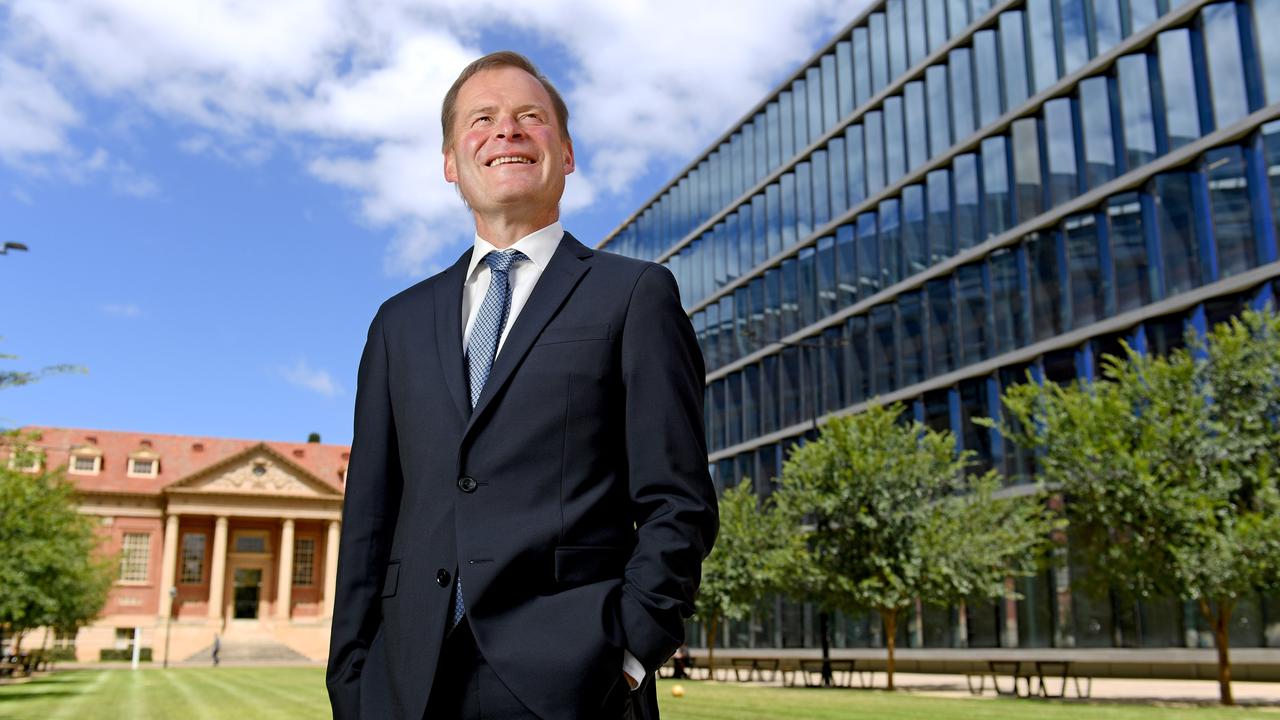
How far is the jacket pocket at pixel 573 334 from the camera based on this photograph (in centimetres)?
288

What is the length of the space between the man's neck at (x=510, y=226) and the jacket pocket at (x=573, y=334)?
1.29 ft

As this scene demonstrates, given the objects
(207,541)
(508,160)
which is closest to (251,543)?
(207,541)

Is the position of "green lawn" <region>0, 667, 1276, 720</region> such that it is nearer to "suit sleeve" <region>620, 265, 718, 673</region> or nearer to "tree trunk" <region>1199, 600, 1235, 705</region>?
"tree trunk" <region>1199, 600, 1235, 705</region>

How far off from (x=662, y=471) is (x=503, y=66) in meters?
1.30

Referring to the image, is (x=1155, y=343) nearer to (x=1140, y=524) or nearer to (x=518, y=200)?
(x=1140, y=524)

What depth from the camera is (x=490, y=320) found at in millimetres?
3002

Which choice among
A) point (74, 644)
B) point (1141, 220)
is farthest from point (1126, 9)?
point (74, 644)

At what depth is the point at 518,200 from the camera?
312 centimetres

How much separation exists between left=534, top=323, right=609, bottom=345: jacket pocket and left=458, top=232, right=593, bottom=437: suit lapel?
0.07 feet

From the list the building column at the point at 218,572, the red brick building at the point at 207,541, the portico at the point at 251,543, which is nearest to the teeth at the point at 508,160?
the red brick building at the point at 207,541

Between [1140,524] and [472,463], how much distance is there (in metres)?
23.7

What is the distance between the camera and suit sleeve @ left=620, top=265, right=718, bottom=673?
8.44ft

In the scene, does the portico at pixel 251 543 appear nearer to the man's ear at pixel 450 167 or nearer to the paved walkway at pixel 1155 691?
the paved walkway at pixel 1155 691

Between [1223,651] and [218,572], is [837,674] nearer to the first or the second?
[1223,651]
